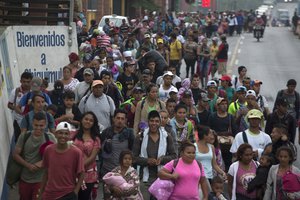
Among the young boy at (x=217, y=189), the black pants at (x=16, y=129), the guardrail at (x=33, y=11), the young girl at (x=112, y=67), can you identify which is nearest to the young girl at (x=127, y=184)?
the young boy at (x=217, y=189)

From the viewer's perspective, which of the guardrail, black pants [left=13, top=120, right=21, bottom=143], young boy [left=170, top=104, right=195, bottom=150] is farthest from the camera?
the guardrail

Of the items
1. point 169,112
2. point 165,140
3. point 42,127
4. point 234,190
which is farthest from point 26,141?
point 169,112

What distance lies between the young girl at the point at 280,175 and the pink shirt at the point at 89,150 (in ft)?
7.20

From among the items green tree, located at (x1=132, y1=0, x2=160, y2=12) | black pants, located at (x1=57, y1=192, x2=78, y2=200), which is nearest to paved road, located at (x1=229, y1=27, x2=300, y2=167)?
green tree, located at (x1=132, y1=0, x2=160, y2=12)

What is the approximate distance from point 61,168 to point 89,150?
3.75 ft

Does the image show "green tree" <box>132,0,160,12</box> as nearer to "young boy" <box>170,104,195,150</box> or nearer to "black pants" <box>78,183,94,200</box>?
"young boy" <box>170,104,195,150</box>

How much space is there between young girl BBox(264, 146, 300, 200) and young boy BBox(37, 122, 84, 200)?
2.28m

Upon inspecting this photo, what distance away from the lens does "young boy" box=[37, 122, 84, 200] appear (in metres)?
9.55

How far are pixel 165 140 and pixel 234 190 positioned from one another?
1.10 metres

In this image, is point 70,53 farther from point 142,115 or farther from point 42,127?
point 42,127

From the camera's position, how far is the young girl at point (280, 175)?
999cm

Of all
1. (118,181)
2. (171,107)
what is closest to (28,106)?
(171,107)

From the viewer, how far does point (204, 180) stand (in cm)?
990

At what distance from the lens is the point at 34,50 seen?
16953 millimetres
